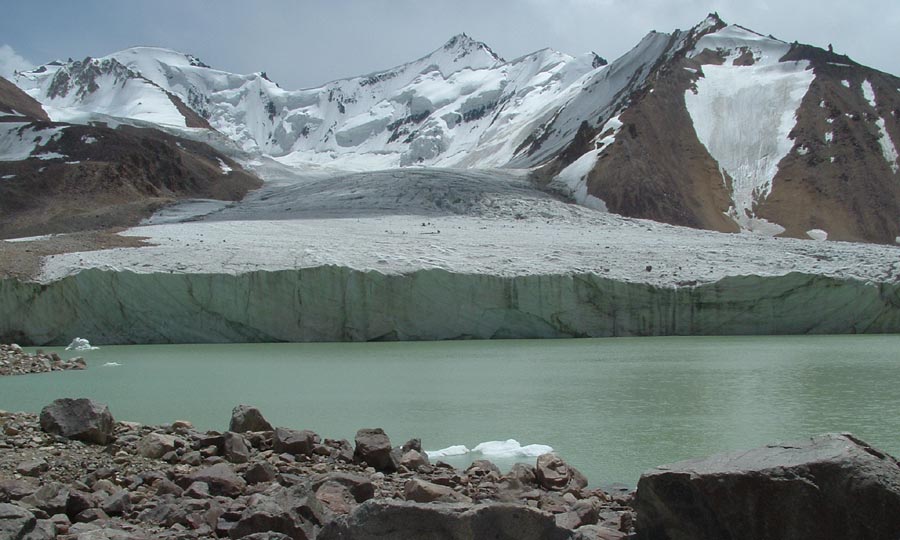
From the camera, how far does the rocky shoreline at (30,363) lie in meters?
11.1

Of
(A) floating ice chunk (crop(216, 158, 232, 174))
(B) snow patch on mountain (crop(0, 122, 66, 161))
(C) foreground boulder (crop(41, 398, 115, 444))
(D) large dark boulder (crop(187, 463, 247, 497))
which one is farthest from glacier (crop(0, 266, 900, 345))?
(A) floating ice chunk (crop(216, 158, 232, 174))

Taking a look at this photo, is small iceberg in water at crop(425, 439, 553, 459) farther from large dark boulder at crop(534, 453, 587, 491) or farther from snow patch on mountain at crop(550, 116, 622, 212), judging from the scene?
snow patch on mountain at crop(550, 116, 622, 212)

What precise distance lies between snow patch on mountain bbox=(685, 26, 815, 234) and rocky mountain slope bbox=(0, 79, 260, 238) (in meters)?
21.3

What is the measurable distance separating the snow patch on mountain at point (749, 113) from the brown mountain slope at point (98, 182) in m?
21.2

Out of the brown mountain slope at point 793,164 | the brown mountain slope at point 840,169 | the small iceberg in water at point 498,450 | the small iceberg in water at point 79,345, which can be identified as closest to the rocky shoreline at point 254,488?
the small iceberg in water at point 498,450

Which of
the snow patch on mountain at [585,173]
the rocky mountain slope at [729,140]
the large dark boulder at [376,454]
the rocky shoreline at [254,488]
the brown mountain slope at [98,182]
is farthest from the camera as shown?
the snow patch on mountain at [585,173]

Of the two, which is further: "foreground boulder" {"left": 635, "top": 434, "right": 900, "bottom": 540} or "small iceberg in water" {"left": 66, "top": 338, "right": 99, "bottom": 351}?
"small iceberg in water" {"left": 66, "top": 338, "right": 99, "bottom": 351}

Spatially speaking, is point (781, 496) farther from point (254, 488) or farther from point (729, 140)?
point (729, 140)

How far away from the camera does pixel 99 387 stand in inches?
380

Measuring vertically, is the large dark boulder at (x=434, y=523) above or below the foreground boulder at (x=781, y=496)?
below

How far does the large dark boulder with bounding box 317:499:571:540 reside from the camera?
3.18 meters

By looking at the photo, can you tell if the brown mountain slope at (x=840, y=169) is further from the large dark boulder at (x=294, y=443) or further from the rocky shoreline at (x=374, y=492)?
the rocky shoreline at (x=374, y=492)

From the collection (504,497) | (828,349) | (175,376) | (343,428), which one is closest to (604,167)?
(828,349)

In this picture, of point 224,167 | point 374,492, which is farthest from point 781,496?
point 224,167
